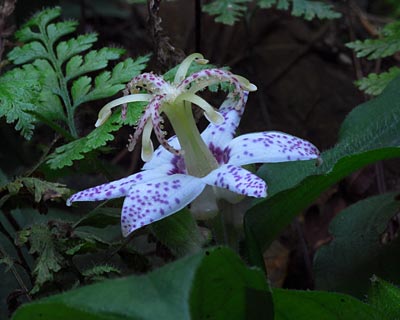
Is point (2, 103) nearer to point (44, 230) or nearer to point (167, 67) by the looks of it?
point (44, 230)

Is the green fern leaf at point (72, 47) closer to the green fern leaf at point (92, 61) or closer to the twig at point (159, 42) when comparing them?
the green fern leaf at point (92, 61)

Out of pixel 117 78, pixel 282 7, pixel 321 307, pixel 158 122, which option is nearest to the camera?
pixel 321 307

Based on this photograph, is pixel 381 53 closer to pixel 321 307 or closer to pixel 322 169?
pixel 322 169

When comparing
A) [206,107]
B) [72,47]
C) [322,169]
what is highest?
[72,47]

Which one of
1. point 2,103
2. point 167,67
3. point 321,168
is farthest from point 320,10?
point 2,103

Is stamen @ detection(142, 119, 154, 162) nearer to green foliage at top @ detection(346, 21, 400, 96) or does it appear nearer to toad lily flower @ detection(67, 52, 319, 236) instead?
toad lily flower @ detection(67, 52, 319, 236)

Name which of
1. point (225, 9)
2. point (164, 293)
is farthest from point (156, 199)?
point (225, 9)
